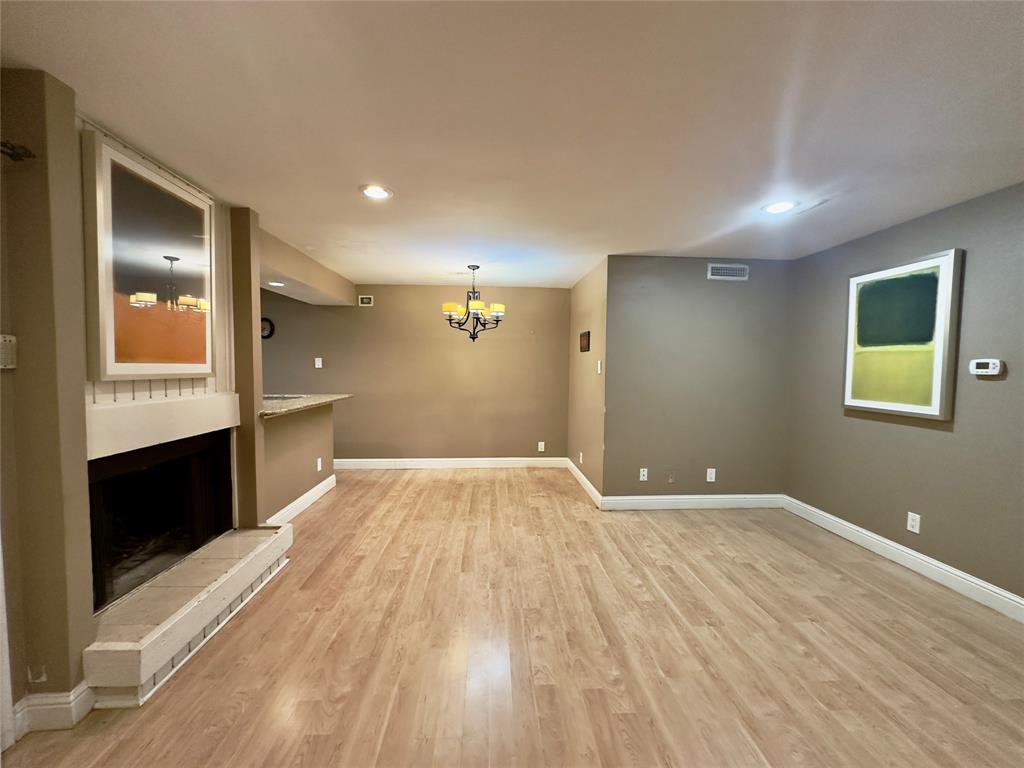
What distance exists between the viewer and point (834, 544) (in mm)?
3217

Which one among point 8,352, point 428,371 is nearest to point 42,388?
point 8,352

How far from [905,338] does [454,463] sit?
192 inches

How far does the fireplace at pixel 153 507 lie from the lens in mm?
1957

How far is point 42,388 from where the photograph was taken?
148 centimetres

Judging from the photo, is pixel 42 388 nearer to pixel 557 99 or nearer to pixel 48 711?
pixel 48 711

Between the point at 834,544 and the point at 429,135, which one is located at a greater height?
the point at 429,135

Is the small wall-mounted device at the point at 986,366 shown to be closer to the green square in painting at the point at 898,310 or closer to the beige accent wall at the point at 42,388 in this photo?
the green square in painting at the point at 898,310

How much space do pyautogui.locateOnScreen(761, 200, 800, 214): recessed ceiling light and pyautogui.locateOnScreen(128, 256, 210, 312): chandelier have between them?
147 inches

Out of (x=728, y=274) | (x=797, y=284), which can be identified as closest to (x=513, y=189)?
(x=728, y=274)

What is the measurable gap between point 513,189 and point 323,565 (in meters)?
2.90

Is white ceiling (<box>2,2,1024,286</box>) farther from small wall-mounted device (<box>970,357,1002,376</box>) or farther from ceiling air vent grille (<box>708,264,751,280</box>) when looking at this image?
ceiling air vent grille (<box>708,264,751,280</box>)

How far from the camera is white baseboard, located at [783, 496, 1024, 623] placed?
7.50 ft

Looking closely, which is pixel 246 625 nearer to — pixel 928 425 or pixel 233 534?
pixel 233 534

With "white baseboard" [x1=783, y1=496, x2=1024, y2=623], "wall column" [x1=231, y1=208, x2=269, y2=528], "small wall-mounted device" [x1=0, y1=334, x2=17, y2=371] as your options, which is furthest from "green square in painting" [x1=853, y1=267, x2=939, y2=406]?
"small wall-mounted device" [x1=0, y1=334, x2=17, y2=371]
